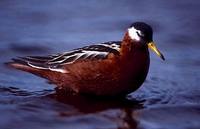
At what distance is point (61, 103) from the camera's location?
9.16 metres

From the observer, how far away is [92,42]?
11.8 meters

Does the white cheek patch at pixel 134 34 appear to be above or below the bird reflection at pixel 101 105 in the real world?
above

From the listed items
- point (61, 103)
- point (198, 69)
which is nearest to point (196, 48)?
point (198, 69)

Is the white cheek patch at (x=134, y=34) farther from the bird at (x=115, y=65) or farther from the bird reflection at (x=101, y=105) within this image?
the bird reflection at (x=101, y=105)

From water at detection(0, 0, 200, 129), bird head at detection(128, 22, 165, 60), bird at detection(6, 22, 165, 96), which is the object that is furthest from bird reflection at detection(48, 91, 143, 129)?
bird head at detection(128, 22, 165, 60)

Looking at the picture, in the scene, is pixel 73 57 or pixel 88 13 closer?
pixel 73 57

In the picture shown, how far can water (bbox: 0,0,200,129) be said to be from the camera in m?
8.60

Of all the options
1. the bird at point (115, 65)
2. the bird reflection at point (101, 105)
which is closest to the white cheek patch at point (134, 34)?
the bird at point (115, 65)

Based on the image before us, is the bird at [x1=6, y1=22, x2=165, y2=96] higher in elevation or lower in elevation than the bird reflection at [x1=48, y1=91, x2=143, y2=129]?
higher

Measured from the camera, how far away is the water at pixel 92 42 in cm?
860

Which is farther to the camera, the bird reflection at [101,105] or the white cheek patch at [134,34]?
the white cheek patch at [134,34]

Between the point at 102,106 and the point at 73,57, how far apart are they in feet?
2.46

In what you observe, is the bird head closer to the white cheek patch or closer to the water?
the white cheek patch

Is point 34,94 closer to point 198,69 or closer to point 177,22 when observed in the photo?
point 198,69
